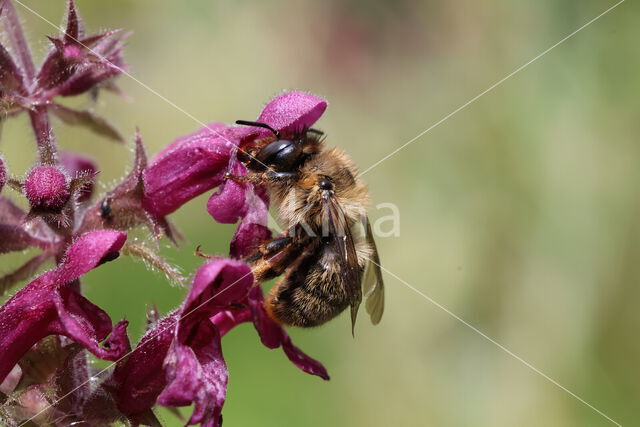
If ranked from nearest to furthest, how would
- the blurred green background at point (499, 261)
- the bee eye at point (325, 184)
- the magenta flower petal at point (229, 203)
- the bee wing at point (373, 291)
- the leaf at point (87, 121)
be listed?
the magenta flower petal at point (229, 203) → the bee eye at point (325, 184) → the leaf at point (87, 121) → the bee wing at point (373, 291) → the blurred green background at point (499, 261)

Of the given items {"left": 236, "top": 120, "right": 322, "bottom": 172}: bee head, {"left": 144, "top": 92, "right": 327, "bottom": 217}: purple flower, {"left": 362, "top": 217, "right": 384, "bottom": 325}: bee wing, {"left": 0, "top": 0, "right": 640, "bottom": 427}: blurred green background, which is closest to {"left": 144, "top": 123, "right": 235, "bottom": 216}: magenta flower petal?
{"left": 144, "top": 92, "right": 327, "bottom": 217}: purple flower

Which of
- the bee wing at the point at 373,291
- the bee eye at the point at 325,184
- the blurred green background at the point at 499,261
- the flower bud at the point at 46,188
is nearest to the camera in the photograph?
the flower bud at the point at 46,188

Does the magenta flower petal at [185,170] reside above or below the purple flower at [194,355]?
above

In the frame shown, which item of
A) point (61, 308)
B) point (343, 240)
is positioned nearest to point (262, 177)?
point (343, 240)

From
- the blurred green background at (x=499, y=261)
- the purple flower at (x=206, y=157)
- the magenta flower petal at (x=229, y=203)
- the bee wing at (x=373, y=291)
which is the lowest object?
the blurred green background at (x=499, y=261)

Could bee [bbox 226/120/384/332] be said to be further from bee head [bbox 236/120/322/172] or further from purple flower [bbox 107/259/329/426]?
purple flower [bbox 107/259/329/426]

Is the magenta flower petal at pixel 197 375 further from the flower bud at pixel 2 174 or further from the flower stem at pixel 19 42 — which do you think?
the flower stem at pixel 19 42

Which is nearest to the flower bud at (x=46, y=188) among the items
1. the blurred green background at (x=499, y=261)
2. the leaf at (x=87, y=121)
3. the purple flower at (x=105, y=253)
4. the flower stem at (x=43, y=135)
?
the purple flower at (x=105, y=253)

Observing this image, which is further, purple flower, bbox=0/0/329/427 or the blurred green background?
the blurred green background

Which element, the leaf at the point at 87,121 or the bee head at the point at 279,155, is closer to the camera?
the bee head at the point at 279,155
